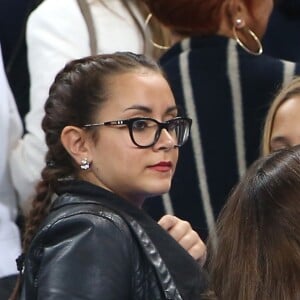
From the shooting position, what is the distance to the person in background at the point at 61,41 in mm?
2986

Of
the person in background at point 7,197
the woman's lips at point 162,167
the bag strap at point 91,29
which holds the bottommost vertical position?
the person in background at point 7,197

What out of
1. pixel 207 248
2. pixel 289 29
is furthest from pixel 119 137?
pixel 289 29

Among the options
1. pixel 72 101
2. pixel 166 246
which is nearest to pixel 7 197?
pixel 72 101

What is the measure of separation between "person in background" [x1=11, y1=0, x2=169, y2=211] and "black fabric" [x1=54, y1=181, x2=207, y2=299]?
63 cm

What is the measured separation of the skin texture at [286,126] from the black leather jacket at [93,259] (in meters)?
0.59

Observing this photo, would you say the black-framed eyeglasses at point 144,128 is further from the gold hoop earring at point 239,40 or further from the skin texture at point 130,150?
the gold hoop earring at point 239,40

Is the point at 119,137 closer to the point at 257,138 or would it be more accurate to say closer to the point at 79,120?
the point at 79,120

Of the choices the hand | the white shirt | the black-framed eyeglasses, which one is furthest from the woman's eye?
the white shirt

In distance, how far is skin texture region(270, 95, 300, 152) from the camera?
2.79 metres

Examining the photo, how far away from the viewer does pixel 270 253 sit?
191 cm

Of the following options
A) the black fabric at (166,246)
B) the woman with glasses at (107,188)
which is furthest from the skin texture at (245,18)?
the black fabric at (166,246)

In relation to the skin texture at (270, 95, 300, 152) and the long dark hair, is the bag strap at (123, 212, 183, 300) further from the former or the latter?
the skin texture at (270, 95, 300, 152)

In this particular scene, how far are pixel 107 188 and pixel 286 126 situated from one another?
573mm

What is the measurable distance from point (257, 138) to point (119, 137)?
49cm
